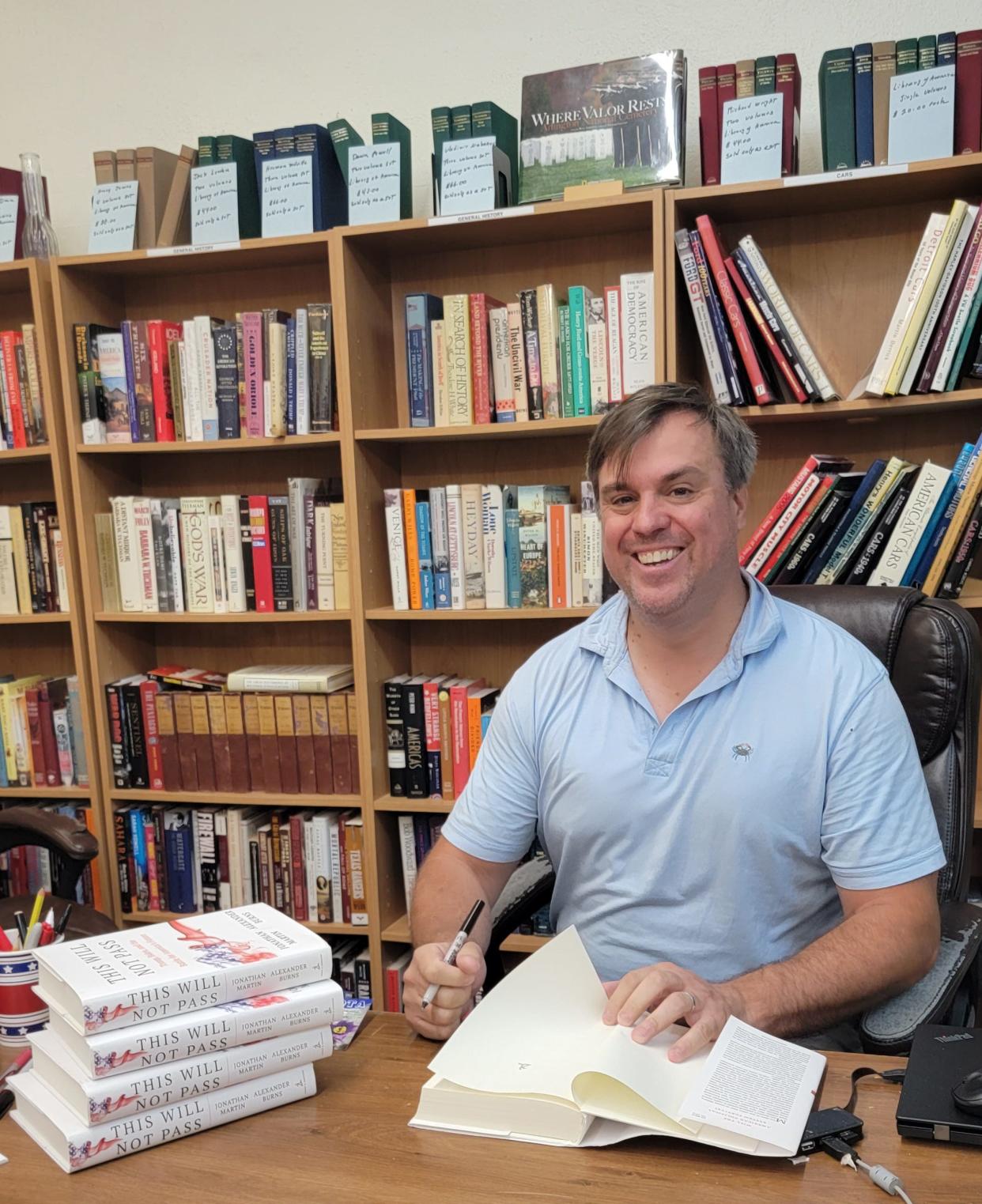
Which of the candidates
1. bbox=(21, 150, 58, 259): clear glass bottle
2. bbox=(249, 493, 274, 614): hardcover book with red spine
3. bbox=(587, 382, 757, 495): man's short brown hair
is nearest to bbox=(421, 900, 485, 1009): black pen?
bbox=(587, 382, 757, 495): man's short brown hair

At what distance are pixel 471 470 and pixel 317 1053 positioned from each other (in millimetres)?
1832

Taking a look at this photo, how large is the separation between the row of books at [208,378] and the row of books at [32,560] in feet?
0.90

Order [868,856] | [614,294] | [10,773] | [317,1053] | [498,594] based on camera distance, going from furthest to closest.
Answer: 1. [10,773]
2. [498,594]
3. [614,294]
4. [868,856]
5. [317,1053]

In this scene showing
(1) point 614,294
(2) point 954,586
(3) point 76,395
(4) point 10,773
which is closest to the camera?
(2) point 954,586

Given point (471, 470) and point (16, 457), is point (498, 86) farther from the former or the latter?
point (16, 457)

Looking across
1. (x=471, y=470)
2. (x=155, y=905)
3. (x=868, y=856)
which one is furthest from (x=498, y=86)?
(x=155, y=905)

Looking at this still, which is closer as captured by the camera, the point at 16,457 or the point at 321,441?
the point at 321,441

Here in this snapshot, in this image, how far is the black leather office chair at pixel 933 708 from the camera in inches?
60.1

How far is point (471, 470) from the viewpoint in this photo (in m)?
2.67

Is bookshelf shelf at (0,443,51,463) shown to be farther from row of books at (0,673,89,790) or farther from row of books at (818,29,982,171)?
row of books at (818,29,982,171)

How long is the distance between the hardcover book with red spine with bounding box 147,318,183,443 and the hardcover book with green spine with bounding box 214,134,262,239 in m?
0.30

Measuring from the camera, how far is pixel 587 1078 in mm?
917

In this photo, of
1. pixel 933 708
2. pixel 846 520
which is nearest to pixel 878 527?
pixel 846 520

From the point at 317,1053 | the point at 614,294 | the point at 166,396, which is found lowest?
the point at 317,1053
